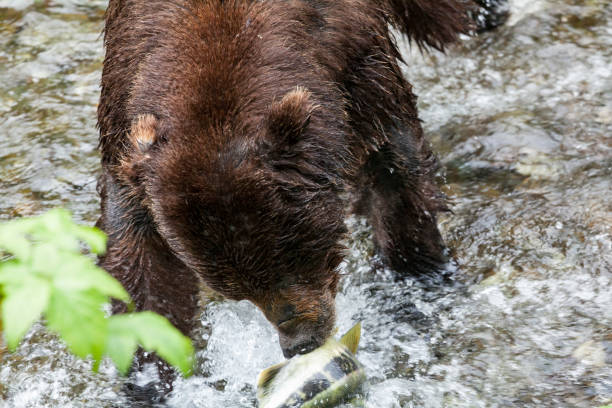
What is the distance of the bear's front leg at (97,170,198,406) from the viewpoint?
4082mm

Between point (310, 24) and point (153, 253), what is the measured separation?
4.72 feet

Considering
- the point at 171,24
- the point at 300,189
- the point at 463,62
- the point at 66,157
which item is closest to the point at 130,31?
the point at 171,24

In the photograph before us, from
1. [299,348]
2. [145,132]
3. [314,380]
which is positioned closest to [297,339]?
[299,348]

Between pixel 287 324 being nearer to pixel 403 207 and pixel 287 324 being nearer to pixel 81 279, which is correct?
pixel 403 207

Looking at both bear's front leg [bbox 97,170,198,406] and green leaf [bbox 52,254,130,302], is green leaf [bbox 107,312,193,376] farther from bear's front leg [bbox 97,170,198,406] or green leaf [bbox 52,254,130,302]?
bear's front leg [bbox 97,170,198,406]

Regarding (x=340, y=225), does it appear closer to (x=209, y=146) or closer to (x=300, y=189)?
(x=300, y=189)

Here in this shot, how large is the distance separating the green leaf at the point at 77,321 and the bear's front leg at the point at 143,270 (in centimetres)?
213

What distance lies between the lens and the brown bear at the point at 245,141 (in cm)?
329

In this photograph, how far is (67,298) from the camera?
173 centimetres

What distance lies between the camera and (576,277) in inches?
185

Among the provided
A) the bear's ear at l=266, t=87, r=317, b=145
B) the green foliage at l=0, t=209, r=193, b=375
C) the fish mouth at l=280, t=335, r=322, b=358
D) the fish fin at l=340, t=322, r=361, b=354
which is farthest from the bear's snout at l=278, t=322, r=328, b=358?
the green foliage at l=0, t=209, r=193, b=375

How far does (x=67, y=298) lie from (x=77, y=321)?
2.1 inches

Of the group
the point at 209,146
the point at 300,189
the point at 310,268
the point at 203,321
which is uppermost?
the point at 209,146

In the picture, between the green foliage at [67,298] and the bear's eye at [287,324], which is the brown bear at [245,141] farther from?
the green foliage at [67,298]
